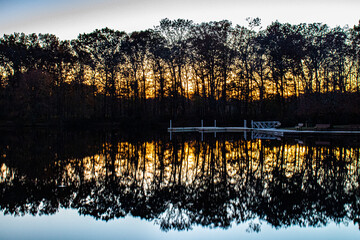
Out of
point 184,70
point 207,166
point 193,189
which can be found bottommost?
point 193,189

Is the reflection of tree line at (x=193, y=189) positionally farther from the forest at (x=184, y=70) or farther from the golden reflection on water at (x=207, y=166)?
the forest at (x=184, y=70)

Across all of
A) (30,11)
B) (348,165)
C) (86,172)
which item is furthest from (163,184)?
(30,11)

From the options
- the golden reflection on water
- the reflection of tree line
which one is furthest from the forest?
the reflection of tree line

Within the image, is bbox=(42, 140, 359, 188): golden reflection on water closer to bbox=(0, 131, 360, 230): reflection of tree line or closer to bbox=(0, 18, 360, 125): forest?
bbox=(0, 131, 360, 230): reflection of tree line

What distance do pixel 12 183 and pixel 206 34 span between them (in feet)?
108

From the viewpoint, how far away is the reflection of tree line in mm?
5602

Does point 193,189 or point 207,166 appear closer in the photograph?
point 193,189

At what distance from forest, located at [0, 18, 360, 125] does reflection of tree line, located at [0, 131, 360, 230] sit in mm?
21711

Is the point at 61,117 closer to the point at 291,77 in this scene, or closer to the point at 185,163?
the point at 291,77

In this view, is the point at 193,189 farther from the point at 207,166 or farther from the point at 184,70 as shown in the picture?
the point at 184,70

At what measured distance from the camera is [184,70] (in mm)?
42938

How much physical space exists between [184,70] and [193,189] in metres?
36.8

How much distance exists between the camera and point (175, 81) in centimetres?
4094

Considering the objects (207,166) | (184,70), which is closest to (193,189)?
(207,166)
